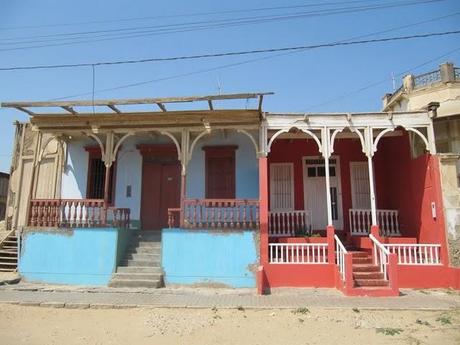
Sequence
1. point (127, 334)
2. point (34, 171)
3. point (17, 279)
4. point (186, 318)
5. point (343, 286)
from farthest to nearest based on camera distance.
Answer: point (34, 171) → point (17, 279) → point (343, 286) → point (186, 318) → point (127, 334)

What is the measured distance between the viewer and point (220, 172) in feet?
40.8

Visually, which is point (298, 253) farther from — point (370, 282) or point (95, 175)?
point (95, 175)

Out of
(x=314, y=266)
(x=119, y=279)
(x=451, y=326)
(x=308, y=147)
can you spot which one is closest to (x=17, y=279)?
(x=119, y=279)

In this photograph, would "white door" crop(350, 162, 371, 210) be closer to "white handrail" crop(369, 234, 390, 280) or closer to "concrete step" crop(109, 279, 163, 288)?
"white handrail" crop(369, 234, 390, 280)

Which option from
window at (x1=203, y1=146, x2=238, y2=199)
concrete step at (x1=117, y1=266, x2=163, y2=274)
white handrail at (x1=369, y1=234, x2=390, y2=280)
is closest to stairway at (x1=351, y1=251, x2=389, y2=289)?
white handrail at (x1=369, y1=234, x2=390, y2=280)

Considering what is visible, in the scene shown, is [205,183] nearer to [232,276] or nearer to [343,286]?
[232,276]

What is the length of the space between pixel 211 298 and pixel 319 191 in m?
5.69

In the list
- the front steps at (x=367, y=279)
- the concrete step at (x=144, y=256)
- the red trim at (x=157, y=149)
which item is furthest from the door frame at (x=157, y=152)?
the front steps at (x=367, y=279)

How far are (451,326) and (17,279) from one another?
10.3 m

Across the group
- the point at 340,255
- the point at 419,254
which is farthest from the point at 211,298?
the point at 419,254

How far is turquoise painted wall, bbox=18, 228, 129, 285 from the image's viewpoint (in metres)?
10.3

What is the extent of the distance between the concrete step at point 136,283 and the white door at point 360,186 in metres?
6.74

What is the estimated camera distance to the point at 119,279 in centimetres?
999

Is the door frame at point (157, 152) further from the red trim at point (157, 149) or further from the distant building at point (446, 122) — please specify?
the distant building at point (446, 122)
